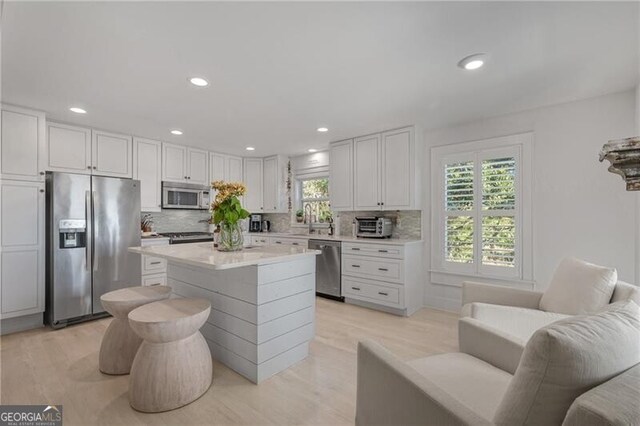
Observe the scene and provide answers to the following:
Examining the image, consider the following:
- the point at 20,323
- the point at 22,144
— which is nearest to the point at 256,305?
the point at 20,323

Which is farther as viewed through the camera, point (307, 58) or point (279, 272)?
point (279, 272)

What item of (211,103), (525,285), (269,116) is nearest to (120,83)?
(211,103)

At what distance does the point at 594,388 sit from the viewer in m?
0.69

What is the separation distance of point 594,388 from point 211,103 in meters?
3.15

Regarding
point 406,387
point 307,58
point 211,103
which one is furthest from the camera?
point 211,103

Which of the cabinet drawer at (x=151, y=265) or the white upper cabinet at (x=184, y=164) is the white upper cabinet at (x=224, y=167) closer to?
the white upper cabinet at (x=184, y=164)

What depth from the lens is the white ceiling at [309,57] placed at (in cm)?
159

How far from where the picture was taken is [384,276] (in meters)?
3.59

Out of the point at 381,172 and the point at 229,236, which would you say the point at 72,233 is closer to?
the point at 229,236

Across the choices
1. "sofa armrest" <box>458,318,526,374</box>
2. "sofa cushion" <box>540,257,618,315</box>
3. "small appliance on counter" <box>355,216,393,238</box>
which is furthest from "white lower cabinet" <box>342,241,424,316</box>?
"sofa armrest" <box>458,318,526,374</box>

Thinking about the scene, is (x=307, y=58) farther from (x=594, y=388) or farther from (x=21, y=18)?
(x=594, y=388)

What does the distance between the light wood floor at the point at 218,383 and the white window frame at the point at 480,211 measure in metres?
0.80

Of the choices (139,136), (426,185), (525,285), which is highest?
(139,136)

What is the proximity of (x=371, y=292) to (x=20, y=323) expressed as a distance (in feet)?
12.7
